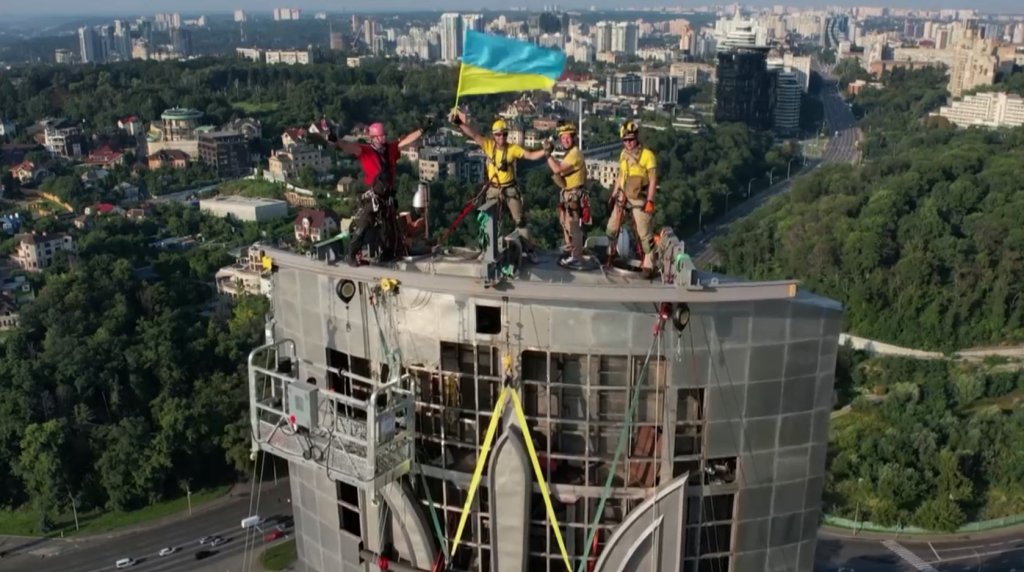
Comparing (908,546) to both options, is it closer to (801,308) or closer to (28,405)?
(801,308)

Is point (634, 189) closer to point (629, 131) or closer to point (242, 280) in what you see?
point (629, 131)

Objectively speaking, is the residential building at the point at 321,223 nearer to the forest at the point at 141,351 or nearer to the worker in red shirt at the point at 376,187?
the forest at the point at 141,351

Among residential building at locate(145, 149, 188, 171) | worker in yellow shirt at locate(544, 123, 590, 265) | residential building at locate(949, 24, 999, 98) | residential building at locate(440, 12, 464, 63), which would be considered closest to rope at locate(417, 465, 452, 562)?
worker in yellow shirt at locate(544, 123, 590, 265)

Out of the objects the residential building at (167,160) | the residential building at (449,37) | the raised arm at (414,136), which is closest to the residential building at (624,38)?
the residential building at (449,37)

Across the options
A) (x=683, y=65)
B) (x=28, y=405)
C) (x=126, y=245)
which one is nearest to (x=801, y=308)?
(x=28, y=405)

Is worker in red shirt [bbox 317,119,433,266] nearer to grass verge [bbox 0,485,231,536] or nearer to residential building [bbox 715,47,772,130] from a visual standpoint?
grass verge [bbox 0,485,231,536]

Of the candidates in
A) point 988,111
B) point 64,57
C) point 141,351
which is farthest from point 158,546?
point 64,57
